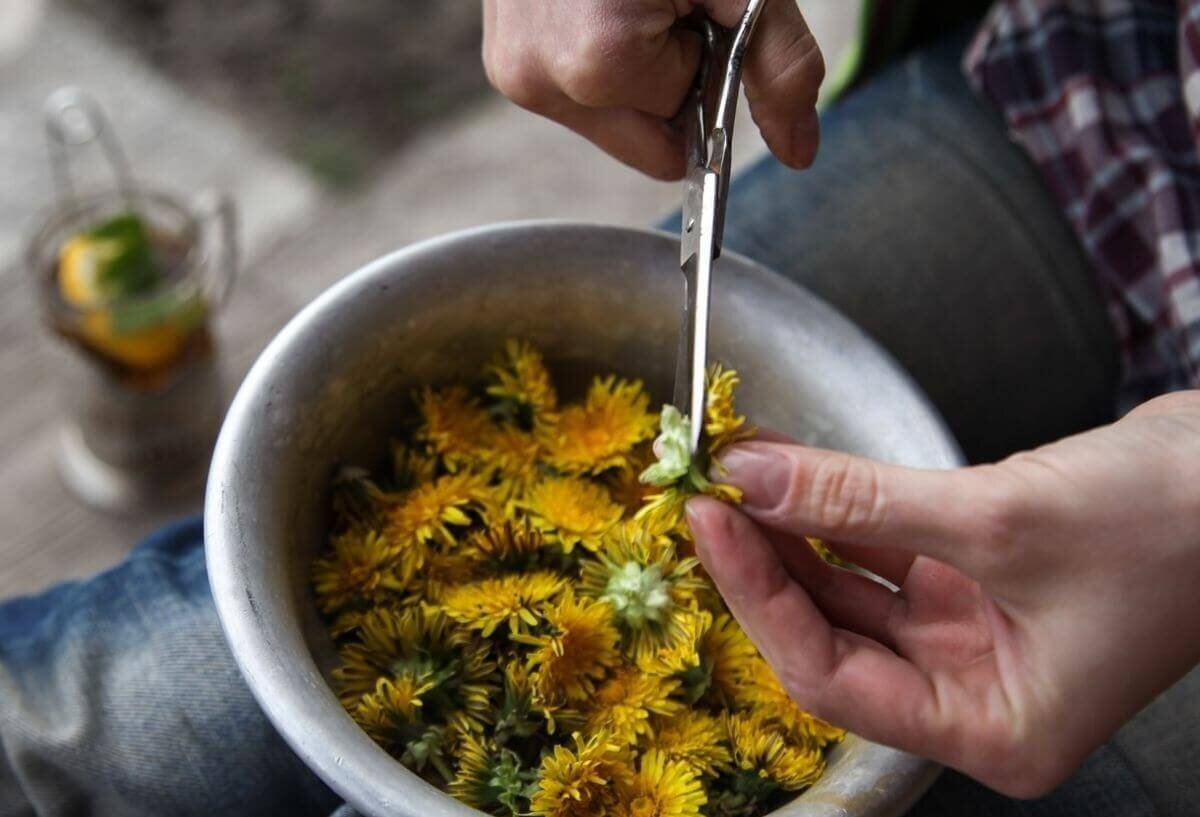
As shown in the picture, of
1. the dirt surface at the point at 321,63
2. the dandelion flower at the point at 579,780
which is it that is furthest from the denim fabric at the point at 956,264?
the dirt surface at the point at 321,63

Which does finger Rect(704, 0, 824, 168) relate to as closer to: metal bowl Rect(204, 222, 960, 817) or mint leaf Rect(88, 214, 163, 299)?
metal bowl Rect(204, 222, 960, 817)

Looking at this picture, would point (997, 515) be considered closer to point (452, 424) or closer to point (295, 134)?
point (452, 424)

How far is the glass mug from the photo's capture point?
1.01 meters

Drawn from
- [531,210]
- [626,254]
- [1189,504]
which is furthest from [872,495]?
[531,210]

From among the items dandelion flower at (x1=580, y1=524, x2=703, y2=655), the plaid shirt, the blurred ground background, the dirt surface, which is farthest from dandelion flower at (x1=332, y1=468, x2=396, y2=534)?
the dirt surface

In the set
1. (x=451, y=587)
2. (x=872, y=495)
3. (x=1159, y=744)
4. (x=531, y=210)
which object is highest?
(x=872, y=495)

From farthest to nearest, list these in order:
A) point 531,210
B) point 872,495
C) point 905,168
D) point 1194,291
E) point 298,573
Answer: point 531,210 → point 905,168 → point 1194,291 → point 298,573 → point 872,495

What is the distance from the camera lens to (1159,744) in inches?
23.5

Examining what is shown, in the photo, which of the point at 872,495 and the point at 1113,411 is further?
Result: the point at 1113,411

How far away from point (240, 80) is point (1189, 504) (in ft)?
4.00

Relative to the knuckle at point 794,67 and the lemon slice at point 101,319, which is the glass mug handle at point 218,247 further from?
the knuckle at point 794,67

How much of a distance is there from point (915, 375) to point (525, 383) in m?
0.26

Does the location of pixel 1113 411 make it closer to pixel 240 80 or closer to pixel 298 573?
pixel 298 573

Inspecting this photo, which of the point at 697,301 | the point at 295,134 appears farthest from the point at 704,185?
the point at 295,134
